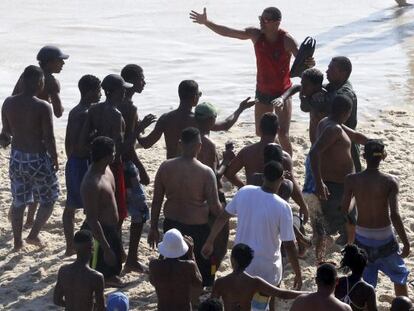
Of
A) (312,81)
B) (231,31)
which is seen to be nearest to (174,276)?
(312,81)

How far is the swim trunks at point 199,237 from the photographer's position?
29.2 ft

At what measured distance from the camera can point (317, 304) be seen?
7.12 meters

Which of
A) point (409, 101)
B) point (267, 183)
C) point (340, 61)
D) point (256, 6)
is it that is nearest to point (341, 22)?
point (256, 6)

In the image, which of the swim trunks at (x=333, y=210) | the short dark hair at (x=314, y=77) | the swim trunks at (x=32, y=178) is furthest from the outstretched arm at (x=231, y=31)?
the swim trunks at (x=32, y=178)

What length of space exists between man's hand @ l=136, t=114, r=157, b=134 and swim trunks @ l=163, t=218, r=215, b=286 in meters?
0.87

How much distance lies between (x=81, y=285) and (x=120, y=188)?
5.53ft

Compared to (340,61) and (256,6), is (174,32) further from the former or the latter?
(340,61)

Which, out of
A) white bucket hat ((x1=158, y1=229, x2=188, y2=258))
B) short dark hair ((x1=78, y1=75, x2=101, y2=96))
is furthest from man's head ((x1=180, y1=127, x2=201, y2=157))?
short dark hair ((x1=78, y1=75, x2=101, y2=96))

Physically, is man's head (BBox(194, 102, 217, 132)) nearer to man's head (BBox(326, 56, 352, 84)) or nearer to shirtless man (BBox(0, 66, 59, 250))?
shirtless man (BBox(0, 66, 59, 250))

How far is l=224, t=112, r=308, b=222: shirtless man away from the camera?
9.12m

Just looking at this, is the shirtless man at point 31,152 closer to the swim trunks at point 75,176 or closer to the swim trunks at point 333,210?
the swim trunks at point 75,176

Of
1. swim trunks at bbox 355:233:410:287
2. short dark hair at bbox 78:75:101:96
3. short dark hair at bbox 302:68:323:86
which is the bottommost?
swim trunks at bbox 355:233:410:287

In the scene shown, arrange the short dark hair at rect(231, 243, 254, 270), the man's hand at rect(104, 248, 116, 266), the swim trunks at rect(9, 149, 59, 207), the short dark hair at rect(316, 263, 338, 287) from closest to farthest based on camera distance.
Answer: the short dark hair at rect(316, 263, 338, 287), the short dark hair at rect(231, 243, 254, 270), the man's hand at rect(104, 248, 116, 266), the swim trunks at rect(9, 149, 59, 207)

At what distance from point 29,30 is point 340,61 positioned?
9307mm
